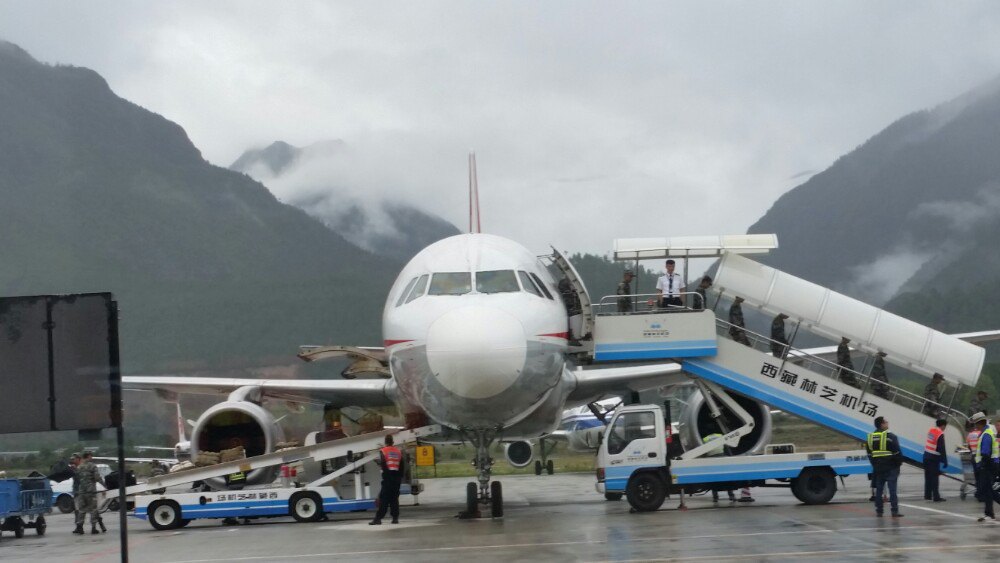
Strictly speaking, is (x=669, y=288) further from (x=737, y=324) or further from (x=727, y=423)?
(x=727, y=423)

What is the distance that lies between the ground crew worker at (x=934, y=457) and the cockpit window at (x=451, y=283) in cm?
796

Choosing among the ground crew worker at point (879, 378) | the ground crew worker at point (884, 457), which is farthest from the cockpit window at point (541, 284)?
the ground crew worker at point (879, 378)

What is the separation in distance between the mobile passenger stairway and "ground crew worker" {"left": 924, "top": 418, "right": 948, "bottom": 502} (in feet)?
1.19

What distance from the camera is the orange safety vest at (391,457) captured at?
19.0m

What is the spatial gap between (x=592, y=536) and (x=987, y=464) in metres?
5.68

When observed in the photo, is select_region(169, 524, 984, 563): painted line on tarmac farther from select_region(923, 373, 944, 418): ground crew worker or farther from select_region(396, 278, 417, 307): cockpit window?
select_region(923, 373, 944, 418): ground crew worker

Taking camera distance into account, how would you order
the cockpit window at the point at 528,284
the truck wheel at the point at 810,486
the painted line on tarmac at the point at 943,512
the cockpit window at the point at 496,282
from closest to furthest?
the painted line on tarmac at the point at 943,512, the cockpit window at the point at 496,282, the cockpit window at the point at 528,284, the truck wheel at the point at 810,486

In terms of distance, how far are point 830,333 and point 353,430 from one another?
1092 centimetres

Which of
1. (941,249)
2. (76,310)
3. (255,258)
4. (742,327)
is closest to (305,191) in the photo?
(255,258)

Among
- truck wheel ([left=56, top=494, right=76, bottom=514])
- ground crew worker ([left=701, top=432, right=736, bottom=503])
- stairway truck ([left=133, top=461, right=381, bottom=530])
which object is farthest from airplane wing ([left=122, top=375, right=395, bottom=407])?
truck wheel ([left=56, top=494, right=76, bottom=514])

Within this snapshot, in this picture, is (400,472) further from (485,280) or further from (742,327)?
(742,327)

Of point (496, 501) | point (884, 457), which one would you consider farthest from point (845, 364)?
point (496, 501)

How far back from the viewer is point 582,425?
41.4m

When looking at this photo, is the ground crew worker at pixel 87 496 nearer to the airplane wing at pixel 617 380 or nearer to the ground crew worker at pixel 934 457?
the airplane wing at pixel 617 380
